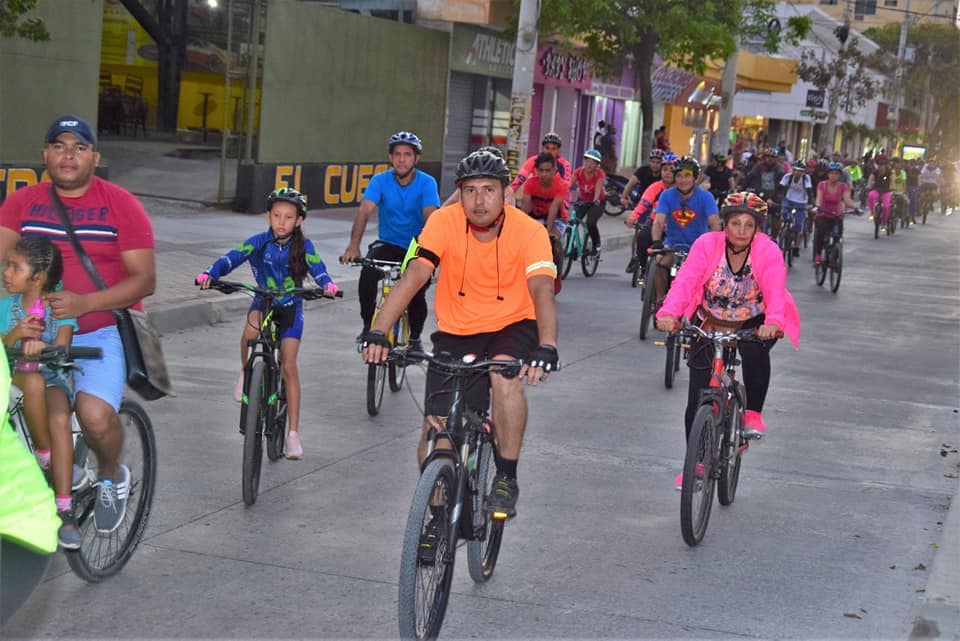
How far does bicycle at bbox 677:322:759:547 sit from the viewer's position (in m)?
6.86

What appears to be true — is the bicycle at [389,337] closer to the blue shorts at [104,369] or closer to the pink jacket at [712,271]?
the pink jacket at [712,271]

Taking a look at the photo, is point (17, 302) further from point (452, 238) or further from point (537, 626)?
point (537, 626)

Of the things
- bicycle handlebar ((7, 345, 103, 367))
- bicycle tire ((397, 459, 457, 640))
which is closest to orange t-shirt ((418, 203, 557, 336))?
bicycle tire ((397, 459, 457, 640))

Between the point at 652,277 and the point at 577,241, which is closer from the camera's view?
the point at 652,277

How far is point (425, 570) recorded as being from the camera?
5.17 m

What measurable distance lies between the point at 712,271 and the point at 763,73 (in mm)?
51685

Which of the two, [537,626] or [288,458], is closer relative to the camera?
[537,626]

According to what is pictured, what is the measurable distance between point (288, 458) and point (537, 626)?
110 inches

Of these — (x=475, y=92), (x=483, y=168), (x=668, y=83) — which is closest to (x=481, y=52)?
(x=475, y=92)

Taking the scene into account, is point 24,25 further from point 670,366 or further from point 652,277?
point 670,366

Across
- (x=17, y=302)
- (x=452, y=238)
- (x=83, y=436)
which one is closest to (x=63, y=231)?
(x=17, y=302)

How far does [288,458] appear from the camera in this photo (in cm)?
805

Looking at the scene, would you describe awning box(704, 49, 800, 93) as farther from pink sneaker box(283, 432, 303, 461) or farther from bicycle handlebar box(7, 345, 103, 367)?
bicycle handlebar box(7, 345, 103, 367)

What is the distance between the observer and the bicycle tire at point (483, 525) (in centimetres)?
575
